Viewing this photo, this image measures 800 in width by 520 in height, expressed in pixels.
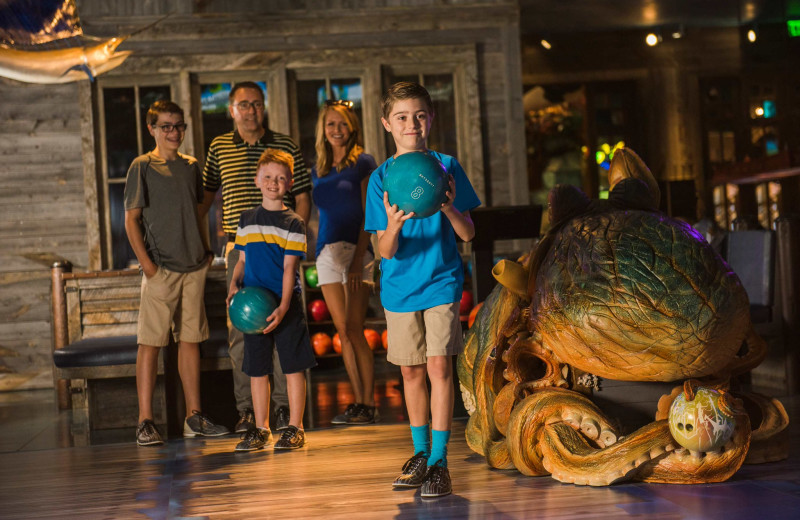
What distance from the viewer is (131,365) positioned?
17.2 ft

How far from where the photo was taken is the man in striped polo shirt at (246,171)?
4672mm

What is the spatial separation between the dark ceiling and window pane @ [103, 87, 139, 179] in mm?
4927

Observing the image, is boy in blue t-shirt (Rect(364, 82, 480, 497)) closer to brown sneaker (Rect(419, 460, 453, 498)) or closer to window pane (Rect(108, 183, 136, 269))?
brown sneaker (Rect(419, 460, 453, 498))

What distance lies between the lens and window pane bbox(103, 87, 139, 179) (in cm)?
829

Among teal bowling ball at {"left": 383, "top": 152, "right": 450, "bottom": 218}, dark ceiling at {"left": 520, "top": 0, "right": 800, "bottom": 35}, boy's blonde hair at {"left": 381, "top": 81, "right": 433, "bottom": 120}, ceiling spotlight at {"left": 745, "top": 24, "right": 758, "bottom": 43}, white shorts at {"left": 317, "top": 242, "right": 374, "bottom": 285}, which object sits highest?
dark ceiling at {"left": 520, "top": 0, "right": 800, "bottom": 35}

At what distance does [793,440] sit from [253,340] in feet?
7.70

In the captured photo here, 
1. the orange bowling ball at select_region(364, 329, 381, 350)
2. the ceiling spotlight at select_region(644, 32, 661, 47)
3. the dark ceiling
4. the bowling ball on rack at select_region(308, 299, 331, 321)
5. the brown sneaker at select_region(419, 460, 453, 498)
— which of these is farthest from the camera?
the ceiling spotlight at select_region(644, 32, 661, 47)

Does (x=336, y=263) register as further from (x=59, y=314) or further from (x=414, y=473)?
(x=59, y=314)

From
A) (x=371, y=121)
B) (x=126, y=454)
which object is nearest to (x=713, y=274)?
Answer: (x=126, y=454)

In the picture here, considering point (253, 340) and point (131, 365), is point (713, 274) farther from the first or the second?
point (131, 365)

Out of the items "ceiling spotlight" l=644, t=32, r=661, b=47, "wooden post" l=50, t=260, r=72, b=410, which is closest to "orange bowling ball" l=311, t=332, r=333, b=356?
"wooden post" l=50, t=260, r=72, b=410

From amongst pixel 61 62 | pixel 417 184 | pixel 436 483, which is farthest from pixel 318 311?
pixel 417 184

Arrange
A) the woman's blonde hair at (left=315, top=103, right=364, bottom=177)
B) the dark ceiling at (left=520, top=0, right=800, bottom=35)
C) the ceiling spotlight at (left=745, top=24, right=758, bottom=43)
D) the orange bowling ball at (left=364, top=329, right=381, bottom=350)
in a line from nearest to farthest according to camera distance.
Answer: the woman's blonde hair at (left=315, top=103, right=364, bottom=177), the orange bowling ball at (left=364, top=329, right=381, bottom=350), the dark ceiling at (left=520, top=0, right=800, bottom=35), the ceiling spotlight at (left=745, top=24, right=758, bottom=43)

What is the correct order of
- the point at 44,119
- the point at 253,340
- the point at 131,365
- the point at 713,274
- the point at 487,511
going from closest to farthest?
the point at 487,511
the point at 713,274
the point at 253,340
the point at 131,365
the point at 44,119
